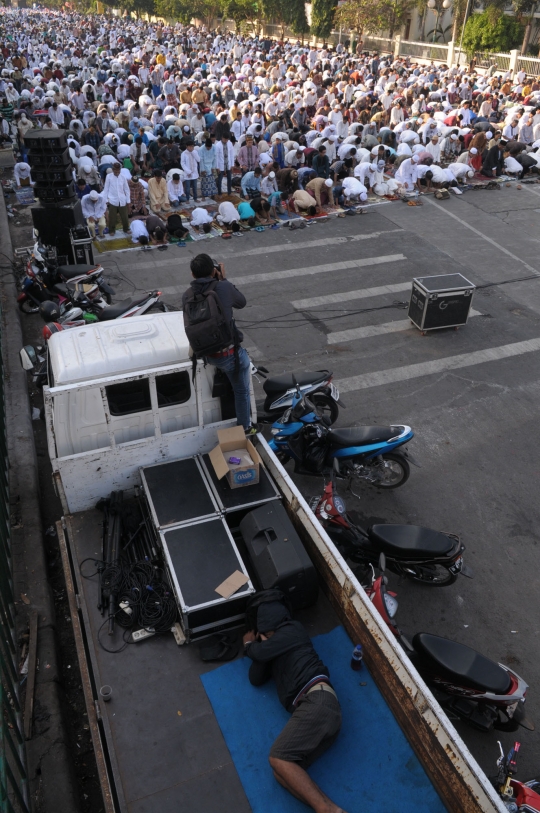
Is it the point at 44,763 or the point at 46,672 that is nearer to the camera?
the point at 44,763

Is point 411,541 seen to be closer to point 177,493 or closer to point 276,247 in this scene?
point 177,493

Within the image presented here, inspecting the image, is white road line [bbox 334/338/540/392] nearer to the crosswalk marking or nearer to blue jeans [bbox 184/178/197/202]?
the crosswalk marking

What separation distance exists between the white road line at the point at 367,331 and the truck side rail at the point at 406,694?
565 cm

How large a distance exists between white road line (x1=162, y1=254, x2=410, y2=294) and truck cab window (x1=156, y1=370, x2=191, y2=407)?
21.1ft

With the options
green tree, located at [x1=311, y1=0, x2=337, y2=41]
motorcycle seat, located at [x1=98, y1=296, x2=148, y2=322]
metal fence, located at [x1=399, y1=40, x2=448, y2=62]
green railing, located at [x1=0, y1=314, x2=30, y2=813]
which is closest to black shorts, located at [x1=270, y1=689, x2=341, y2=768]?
green railing, located at [x1=0, y1=314, x2=30, y2=813]

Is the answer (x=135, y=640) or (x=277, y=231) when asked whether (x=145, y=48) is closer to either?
(x=277, y=231)

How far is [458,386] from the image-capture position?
920 centimetres

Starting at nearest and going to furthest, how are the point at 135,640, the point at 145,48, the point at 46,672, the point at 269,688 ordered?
1. the point at 269,688
2. the point at 135,640
3. the point at 46,672
4. the point at 145,48

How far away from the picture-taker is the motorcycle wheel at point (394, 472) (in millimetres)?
7070

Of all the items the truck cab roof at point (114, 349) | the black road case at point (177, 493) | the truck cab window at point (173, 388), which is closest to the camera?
the black road case at point (177, 493)

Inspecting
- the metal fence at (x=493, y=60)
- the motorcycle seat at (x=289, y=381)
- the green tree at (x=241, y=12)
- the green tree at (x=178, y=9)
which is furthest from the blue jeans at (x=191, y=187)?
the green tree at (x=178, y=9)

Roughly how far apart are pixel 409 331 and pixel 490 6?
40.9 metres

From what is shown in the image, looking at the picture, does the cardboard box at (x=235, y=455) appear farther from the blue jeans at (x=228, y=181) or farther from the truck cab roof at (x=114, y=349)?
the blue jeans at (x=228, y=181)

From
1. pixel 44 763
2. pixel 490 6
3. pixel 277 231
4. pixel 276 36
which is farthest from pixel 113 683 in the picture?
pixel 276 36
